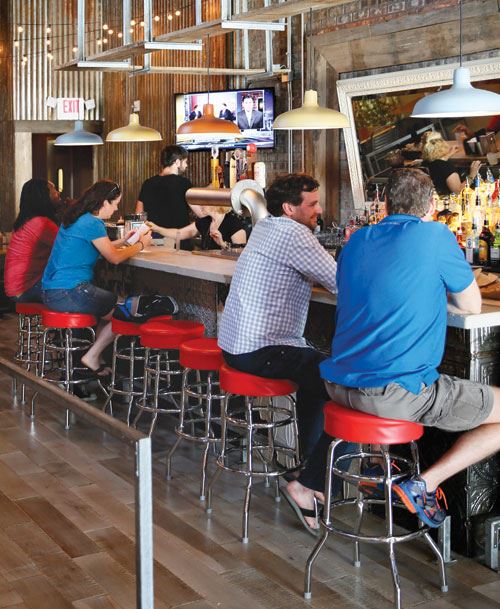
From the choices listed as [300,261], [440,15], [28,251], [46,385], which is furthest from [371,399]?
[440,15]

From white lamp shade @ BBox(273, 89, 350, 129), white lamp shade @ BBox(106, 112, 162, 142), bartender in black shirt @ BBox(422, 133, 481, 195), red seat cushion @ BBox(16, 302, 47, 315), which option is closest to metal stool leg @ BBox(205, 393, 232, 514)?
white lamp shade @ BBox(273, 89, 350, 129)

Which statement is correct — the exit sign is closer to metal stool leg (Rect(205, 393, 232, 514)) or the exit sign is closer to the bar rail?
metal stool leg (Rect(205, 393, 232, 514))

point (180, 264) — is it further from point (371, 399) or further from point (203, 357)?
point (371, 399)

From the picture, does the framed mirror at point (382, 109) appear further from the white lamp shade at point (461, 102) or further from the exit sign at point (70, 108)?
the exit sign at point (70, 108)

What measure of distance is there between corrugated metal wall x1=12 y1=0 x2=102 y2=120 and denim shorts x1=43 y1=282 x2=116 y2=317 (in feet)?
23.6

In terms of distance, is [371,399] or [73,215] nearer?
[371,399]

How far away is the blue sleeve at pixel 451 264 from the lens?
3.33 meters

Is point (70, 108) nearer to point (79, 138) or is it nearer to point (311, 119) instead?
point (79, 138)

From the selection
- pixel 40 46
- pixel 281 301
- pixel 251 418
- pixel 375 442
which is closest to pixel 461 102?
pixel 281 301

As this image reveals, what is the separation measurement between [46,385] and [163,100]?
9.30m

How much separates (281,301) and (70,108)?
9530 millimetres

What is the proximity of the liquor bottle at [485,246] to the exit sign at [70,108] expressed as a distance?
349 inches

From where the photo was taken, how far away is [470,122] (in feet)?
23.1

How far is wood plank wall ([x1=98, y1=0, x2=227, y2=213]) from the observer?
10.6 meters
